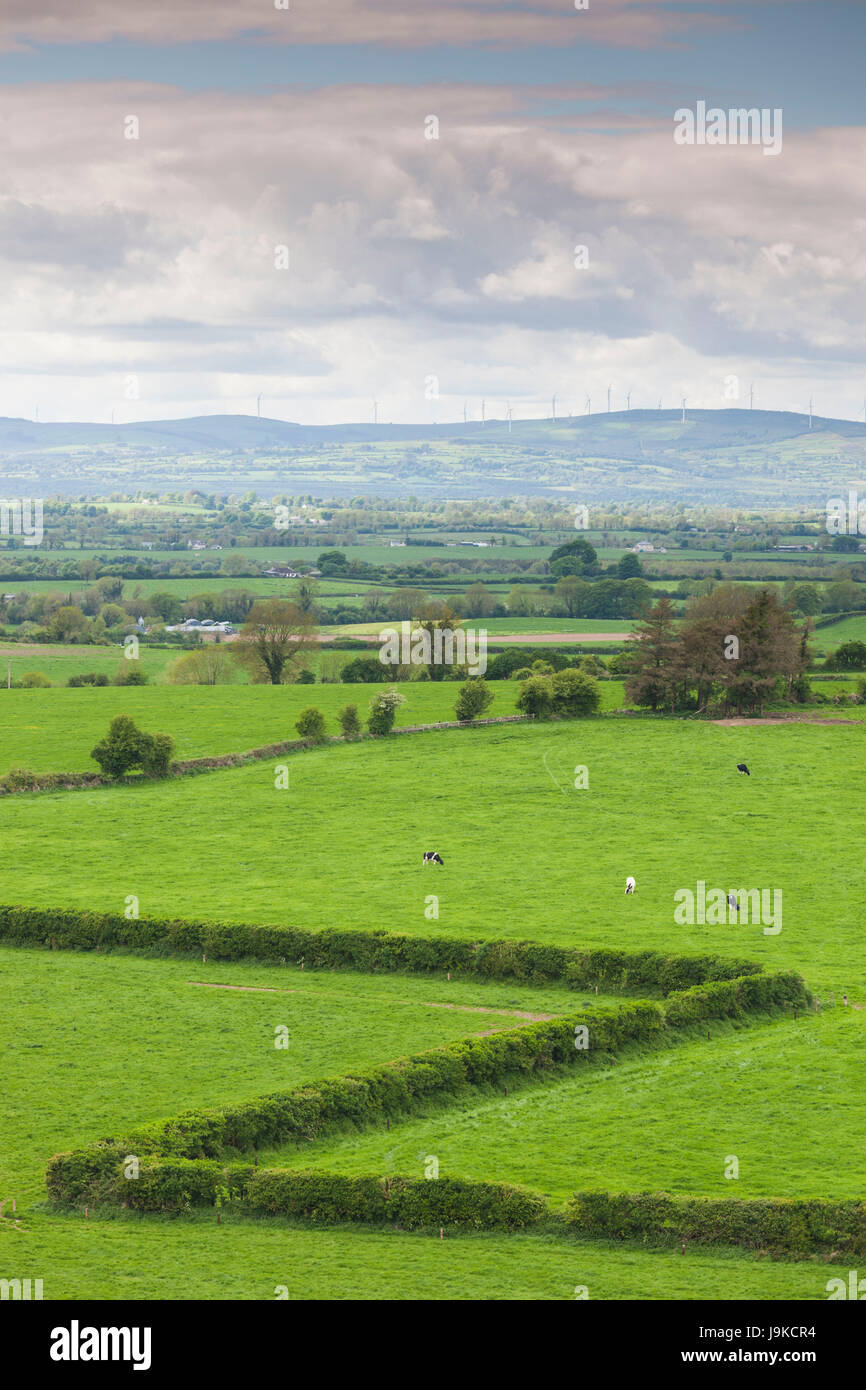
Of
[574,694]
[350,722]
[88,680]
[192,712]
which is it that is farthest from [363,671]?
[574,694]

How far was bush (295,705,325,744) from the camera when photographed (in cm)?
9231

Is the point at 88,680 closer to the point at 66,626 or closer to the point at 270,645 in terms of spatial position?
the point at 270,645

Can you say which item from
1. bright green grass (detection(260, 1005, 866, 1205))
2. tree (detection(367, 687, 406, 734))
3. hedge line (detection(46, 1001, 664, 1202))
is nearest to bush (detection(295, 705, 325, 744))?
tree (detection(367, 687, 406, 734))

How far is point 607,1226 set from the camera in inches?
1189

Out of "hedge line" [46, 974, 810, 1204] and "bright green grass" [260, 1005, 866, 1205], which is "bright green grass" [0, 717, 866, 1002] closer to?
"hedge line" [46, 974, 810, 1204]

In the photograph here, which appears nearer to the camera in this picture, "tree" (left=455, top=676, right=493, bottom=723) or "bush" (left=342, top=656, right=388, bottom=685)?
"tree" (left=455, top=676, right=493, bottom=723)

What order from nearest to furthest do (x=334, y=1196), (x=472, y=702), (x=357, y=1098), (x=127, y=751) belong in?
(x=334, y=1196), (x=357, y=1098), (x=127, y=751), (x=472, y=702)

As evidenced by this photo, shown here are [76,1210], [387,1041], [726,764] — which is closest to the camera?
[76,1210]

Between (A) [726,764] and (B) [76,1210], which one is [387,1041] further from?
(A) [726,764]

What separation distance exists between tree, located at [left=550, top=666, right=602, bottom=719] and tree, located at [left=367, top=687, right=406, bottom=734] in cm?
1030

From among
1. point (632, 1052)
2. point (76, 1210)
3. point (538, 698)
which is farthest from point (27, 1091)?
point (538, 698)

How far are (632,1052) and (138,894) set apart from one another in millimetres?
25168

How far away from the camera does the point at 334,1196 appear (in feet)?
103

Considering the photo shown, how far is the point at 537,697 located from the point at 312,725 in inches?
603
